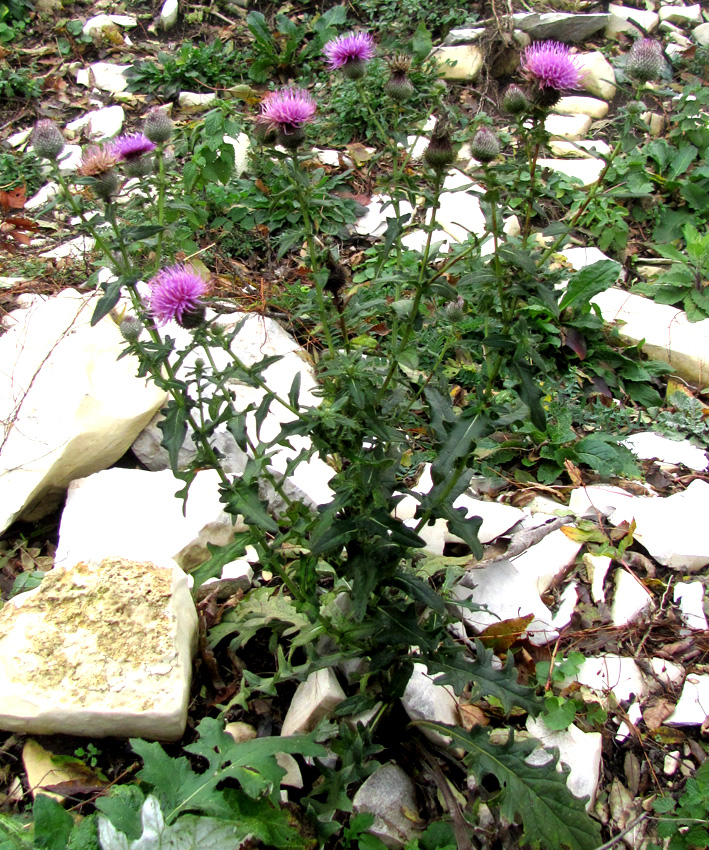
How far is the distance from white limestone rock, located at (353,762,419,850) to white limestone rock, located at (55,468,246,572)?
42.5 inches

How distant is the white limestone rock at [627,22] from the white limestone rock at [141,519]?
5.57m

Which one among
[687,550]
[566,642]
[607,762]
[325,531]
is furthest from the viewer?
[687,550]

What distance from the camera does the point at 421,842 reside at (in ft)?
7.22

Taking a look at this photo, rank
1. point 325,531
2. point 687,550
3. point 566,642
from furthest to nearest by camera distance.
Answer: point 687,550
point 566,642
point 325,531

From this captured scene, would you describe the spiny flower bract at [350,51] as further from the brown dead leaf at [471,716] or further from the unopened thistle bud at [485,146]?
the brown dead leaf at [471,716]

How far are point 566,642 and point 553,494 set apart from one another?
821 mm

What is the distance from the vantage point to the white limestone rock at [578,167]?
5.10m

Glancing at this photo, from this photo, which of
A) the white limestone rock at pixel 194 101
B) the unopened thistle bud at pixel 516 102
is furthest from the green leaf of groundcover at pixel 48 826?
the white limestone rock at pixel 194 101

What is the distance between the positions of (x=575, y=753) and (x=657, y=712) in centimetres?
41

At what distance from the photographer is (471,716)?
2.56 meters

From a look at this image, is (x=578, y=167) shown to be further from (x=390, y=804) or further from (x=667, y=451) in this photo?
(x=390, y=804)

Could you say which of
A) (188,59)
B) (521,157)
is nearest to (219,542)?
(521,157)

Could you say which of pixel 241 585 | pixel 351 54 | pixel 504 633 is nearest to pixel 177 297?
pixel 351 54

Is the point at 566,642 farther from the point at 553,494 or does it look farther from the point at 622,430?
the point at 622,430
